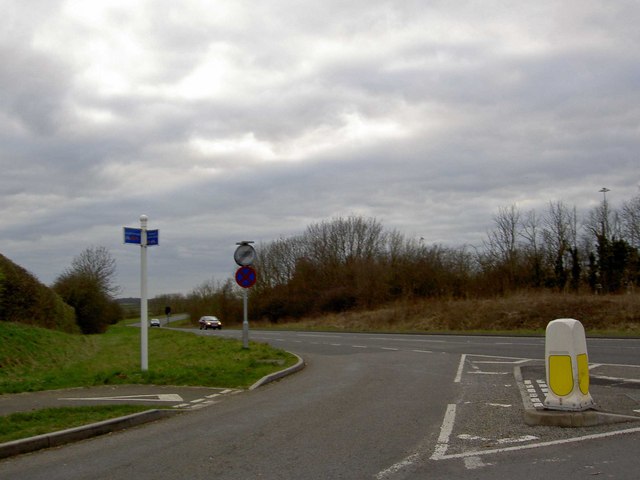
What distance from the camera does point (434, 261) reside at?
2282 inches

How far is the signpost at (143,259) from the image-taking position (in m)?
15.5

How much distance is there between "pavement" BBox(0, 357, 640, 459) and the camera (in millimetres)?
8398

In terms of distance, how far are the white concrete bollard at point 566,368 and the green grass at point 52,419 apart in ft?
20.3

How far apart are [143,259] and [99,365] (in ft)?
21.4

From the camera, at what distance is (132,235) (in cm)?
1559

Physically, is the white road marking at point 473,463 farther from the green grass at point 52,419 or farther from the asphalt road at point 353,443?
the green grass at point 52,419

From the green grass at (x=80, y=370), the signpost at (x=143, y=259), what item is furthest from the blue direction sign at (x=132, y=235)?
the green grass at (x=80, y=370)

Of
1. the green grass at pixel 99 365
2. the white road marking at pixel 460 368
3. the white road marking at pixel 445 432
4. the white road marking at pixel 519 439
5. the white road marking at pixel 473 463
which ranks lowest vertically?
the white road marking at pixel 460 368

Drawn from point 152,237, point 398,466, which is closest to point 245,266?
point 152,237

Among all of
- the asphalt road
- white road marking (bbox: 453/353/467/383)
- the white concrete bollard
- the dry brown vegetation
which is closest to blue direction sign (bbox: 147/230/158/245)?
the asphalt road

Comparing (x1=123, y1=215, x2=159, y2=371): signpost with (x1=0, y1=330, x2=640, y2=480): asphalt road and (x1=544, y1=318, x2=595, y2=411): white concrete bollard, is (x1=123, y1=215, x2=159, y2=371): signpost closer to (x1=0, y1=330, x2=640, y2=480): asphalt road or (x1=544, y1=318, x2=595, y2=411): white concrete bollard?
(x1=0, y1=330, x2=640, y2=480): asphalt road

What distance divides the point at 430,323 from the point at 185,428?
3636cm

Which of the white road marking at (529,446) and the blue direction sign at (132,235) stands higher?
the blue direction sign at (132,235)

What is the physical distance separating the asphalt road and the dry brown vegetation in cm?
2327
